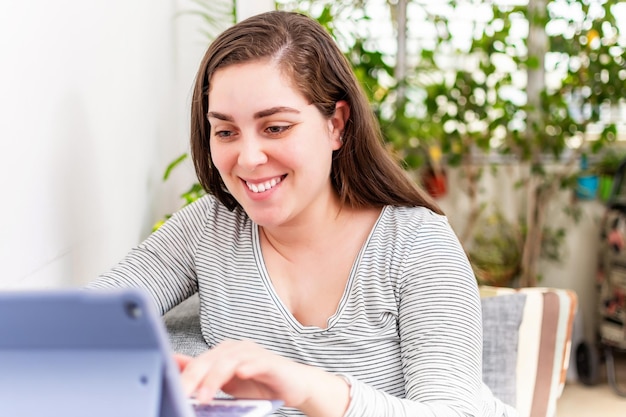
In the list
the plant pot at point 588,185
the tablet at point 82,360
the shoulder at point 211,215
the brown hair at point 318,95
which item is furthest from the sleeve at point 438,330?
the plant pot at point 588,185

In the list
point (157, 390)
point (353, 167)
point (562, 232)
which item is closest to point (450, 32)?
point (562, 232)

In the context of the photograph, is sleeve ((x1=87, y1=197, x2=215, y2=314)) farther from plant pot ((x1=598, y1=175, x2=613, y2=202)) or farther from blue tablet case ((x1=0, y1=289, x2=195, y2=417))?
plant pot ((x1=598, y1=175, x2=613, y2=202))

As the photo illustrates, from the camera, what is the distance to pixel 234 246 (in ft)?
5.02

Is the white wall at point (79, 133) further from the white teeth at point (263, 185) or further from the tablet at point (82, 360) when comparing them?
the tablet at point (82, 360)

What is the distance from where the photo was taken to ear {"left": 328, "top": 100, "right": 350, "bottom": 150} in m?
1.44

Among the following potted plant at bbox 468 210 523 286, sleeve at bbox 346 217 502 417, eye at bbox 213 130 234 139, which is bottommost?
potted plant at bbox 468 210 523 286

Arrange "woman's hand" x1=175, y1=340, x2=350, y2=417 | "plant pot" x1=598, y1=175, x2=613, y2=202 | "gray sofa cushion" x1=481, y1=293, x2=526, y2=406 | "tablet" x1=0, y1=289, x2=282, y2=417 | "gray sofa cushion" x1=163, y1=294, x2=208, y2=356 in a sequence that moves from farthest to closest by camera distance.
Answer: "plant pot" x1=598, y1=175, x2=613, y2=202
"gray sofa cushion" x1=481, y1=293, x2=526, y2=406
"gray sofa cushion" x1=163, y1=294, x2=208, y2=356
"woman's hand" x1=175, y1=340, x2=350, y2=417
"tablet" x1=0, y1=289, x2=282, y2=417

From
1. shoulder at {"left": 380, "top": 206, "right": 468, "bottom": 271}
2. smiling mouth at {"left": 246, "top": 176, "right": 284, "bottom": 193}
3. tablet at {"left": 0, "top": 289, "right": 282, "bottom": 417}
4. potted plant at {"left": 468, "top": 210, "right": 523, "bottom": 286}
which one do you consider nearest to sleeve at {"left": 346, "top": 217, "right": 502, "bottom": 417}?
shoulder at {"left": 380, "top": 206, "right": 468, "bottom": 271}

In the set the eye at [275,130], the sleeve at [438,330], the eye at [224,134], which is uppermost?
the eye at [275,130]

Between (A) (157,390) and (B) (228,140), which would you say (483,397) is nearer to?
(B) (228,140)

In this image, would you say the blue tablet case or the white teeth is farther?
the white teeth

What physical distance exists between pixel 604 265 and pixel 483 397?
2.60 meters

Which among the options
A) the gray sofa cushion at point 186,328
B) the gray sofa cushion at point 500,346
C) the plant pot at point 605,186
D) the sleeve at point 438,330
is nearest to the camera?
the sleeve at point 438,330

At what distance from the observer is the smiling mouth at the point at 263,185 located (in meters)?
1.31
